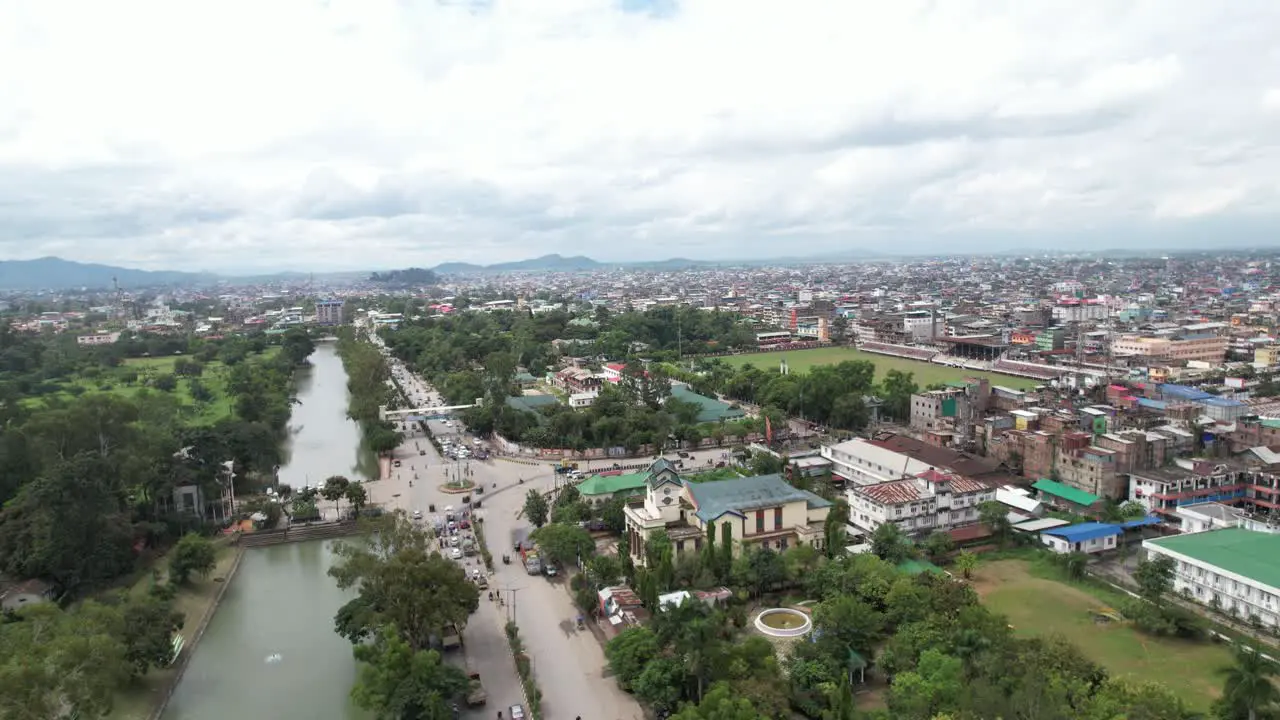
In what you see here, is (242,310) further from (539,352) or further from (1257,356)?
(1257,356)

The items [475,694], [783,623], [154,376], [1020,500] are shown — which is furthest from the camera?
[154,376]

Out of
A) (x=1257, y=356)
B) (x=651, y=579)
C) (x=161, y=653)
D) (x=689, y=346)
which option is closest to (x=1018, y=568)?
(x=651, y=579)

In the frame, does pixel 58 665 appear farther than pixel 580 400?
No

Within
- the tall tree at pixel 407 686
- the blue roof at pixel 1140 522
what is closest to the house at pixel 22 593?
the tall tree at pixel 407 686

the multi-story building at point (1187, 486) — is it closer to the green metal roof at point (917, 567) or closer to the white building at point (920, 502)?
the white building at point (920, 502)

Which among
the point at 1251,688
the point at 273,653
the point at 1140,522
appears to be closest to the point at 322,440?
the point at 273,653

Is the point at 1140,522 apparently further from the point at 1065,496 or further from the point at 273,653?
the point at 273,653

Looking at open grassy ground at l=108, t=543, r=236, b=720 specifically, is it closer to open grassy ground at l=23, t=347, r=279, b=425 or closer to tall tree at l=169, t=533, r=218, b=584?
tall tree at l=169, t=533, r=218, b=584
